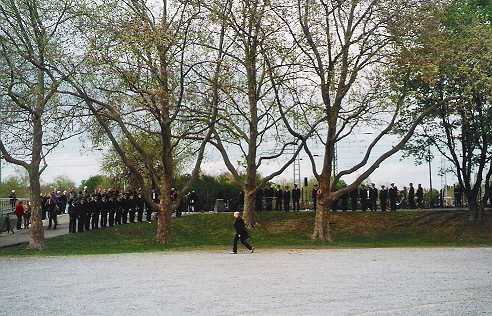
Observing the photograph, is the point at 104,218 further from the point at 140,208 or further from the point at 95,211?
the point at 140,208

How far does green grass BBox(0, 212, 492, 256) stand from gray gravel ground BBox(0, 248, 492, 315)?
911 centimetres

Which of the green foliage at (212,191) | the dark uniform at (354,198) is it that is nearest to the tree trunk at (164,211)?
the dark uniform at (354,198)

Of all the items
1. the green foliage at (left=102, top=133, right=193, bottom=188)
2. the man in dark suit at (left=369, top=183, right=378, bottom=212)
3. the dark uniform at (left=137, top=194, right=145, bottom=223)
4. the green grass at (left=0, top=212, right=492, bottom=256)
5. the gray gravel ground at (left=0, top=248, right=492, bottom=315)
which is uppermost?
the green foliage at (left=102, top=133, right=193, bottom=188)

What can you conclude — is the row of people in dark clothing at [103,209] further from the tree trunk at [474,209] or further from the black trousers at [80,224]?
the tree trunk at [474,209]

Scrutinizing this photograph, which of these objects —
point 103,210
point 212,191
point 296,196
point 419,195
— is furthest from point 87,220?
point 419,195

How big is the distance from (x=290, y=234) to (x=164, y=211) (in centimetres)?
889

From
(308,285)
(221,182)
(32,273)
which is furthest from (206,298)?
(221,182)

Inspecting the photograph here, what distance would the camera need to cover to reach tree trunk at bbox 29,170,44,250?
32312mm

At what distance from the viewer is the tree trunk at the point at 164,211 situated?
3488 centimetres

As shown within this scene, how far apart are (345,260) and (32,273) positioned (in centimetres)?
996

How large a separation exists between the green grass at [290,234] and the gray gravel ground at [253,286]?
9.11 m

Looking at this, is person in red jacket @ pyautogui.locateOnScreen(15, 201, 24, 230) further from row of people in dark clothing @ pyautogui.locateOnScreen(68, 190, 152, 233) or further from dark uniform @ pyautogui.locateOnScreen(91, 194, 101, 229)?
dark uniform @ pyautogui.locateOnScreen(91, 194, 101, 229)

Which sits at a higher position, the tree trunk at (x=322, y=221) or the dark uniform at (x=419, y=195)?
the dark uniform at (x=419, y=195)

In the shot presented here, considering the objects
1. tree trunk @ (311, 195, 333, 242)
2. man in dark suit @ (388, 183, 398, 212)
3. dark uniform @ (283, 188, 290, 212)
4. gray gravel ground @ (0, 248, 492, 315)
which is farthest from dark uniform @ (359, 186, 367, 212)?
gray gravel ground @ (0, 248, 492, 315)
